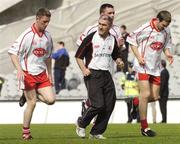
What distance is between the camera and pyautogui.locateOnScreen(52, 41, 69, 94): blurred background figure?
29828 mm

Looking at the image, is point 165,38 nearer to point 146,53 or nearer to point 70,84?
point 146,53

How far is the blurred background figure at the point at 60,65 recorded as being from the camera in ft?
97.9

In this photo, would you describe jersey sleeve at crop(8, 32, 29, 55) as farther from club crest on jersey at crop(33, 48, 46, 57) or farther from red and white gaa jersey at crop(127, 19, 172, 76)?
red and white gaa jersey at crop(127, 19, 172, 76)

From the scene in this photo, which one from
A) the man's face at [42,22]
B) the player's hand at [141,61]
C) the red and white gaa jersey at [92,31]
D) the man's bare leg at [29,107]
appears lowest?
the man's bare leg at [29,107]

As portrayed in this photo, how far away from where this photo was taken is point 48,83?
15289 millimetres

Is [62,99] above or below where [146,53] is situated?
below

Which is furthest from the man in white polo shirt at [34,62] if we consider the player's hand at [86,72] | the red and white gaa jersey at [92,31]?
the player's hand at [86,72]

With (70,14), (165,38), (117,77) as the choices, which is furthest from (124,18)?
(165,38)

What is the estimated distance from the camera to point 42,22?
1495 centimetres

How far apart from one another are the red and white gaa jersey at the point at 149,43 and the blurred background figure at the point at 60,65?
13.8 m

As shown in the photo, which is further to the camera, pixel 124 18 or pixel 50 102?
pixel 124 18

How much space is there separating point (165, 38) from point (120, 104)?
42.9 ft

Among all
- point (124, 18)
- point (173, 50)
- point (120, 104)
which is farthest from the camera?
point (124, 18)

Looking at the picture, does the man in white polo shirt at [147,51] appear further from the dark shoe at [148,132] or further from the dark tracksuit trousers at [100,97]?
the dark tracksuit trousers at [100,97]
